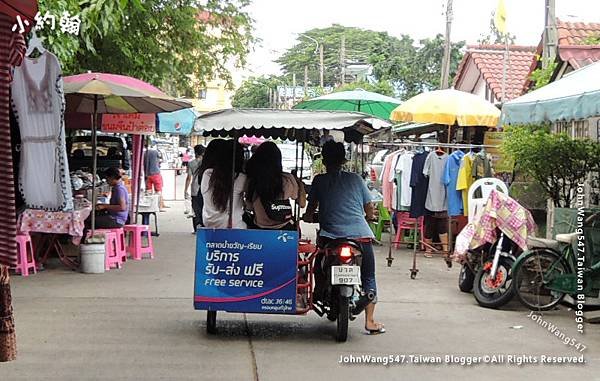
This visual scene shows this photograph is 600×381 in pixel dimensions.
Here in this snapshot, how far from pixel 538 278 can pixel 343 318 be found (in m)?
2.76

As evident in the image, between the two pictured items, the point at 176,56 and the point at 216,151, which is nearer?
the point at 216,151

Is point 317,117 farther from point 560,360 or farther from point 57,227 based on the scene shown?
→ point 57,227

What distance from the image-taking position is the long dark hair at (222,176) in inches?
293

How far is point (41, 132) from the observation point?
5184mm

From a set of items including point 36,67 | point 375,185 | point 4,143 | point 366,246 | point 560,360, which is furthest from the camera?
point 375,185

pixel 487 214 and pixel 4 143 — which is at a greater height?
pixel 4 143

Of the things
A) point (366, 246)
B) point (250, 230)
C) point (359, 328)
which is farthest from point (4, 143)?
point (359, 328)

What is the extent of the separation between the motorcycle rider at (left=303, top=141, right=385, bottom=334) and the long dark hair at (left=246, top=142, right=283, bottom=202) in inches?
16.5

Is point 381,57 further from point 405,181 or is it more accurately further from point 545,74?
point 545,74

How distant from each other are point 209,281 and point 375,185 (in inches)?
458

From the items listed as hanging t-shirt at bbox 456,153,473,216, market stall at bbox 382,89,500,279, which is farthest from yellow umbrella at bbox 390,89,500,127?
hanging t-shirt at bbox 456,153,473,216

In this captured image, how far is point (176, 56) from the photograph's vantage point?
1706 centimetres

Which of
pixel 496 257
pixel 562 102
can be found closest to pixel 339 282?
pixel 496 257

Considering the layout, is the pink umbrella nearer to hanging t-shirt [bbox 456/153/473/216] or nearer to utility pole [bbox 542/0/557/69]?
hanging t-shirt [bbox 456/153/473/216]
